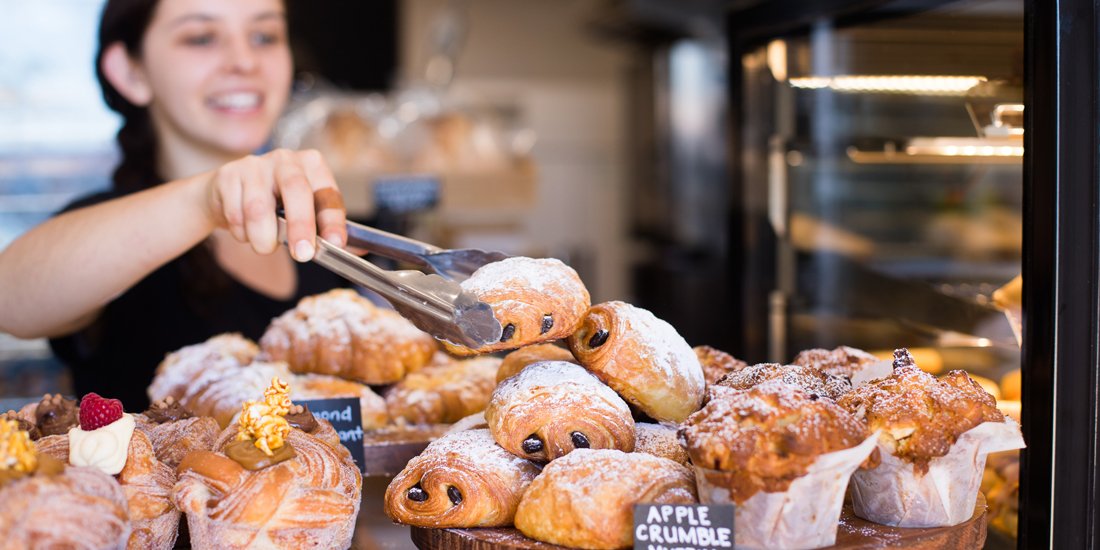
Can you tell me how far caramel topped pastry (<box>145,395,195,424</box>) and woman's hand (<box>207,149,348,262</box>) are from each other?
Answer: 0.89ft

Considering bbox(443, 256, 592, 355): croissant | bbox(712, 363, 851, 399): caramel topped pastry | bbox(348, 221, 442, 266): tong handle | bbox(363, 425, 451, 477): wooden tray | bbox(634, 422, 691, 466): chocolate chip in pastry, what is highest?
bbox(348, 221, 442, 266): tong handle

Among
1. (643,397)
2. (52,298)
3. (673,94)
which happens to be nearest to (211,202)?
(52,298)

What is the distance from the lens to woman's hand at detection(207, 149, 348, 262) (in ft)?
4.94

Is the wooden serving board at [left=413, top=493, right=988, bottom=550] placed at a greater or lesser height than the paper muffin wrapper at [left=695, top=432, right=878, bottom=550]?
lesser

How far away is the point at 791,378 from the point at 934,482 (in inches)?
8.5

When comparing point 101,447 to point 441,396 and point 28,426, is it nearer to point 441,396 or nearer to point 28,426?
point 28,426

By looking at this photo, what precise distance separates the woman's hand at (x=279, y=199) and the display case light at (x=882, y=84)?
1.04 metres

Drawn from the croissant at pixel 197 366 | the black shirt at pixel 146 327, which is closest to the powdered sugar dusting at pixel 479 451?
the croissant at pixel 197 366

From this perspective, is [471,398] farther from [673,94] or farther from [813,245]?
[673,94]

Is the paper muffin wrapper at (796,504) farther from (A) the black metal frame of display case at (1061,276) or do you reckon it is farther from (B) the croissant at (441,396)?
(B) the croissant at (441,396)

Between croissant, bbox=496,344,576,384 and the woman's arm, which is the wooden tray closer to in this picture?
croissant, bbox=496,344,576,384

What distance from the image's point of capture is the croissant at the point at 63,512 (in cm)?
96

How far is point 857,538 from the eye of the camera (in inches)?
46.1

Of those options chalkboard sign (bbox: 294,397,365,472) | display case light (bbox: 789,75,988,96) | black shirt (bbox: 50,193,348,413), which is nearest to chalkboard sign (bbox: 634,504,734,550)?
chalkboard sign (bbox: 294,397,365,472)
